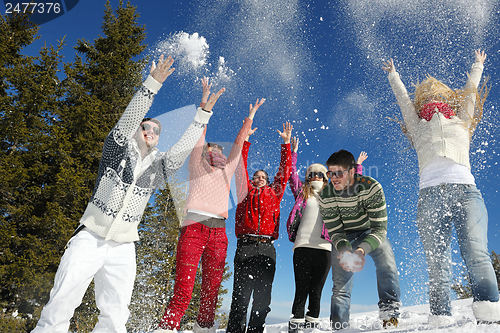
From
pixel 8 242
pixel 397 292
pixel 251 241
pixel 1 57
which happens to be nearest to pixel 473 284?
pixel 397 292

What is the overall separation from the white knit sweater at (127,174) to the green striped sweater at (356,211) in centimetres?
188

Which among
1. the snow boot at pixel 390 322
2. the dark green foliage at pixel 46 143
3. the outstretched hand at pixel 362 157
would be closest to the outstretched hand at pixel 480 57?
the outstretched hand at pixel 362 157

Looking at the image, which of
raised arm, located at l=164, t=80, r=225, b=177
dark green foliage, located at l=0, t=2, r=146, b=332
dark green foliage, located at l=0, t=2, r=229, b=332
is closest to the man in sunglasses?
raised arm, located at l=164, t=80, r=225, b=177

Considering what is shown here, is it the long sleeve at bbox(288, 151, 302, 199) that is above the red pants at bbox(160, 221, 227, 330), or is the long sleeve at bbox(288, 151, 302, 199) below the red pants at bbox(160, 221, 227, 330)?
above

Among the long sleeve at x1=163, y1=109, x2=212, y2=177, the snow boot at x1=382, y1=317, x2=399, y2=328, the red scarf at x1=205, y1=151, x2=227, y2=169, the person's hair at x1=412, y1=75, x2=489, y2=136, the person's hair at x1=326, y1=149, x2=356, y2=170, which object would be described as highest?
the person's hair at x1=412, y1=75, x2=489, y2=136

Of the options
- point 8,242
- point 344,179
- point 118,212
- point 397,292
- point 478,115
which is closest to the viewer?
point 118,212

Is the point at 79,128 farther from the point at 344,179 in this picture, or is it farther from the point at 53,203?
the point at 344,179

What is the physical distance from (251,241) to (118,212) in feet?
6.17

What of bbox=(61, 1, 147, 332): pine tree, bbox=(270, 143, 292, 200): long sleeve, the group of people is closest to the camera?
the group of people

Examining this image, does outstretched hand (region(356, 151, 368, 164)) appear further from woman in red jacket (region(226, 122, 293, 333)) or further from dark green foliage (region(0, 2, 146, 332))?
dark green foliage (region(0, 2, 146, 332))

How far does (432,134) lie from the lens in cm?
381

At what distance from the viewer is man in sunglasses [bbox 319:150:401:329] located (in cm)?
329

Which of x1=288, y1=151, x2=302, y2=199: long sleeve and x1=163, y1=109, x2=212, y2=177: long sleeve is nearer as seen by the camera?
x1=163, y1=109, x2=212, y2=177: long sleeve

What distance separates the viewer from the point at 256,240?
4.17 m
